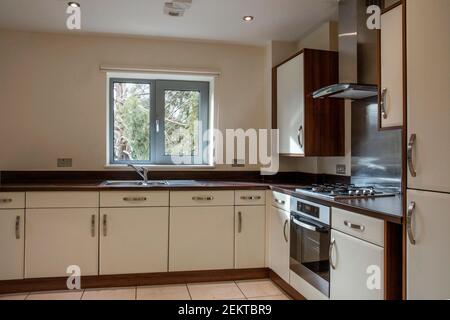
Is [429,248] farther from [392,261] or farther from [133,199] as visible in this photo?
[133,199]

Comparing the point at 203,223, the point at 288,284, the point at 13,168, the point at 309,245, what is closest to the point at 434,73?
the point at 309,245

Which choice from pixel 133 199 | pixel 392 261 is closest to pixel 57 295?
pixel 133 199

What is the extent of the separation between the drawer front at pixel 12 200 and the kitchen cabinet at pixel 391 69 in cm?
273

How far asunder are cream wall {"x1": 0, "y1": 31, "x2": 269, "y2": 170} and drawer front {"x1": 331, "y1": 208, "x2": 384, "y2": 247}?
226 cm

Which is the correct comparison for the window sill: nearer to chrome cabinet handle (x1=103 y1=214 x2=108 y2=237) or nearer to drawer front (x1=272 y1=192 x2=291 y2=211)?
chrome cabinet handle (x1=103 y1=214 x2=108 y2=237)

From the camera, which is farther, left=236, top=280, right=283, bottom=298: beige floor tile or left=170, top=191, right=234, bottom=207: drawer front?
left=170, top=191, right=234, bottom=207: drawer front

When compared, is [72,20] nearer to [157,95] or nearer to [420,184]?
[157,95]

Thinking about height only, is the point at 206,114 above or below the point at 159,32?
below

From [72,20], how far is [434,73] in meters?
2.86

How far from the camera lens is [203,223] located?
9.92 ft

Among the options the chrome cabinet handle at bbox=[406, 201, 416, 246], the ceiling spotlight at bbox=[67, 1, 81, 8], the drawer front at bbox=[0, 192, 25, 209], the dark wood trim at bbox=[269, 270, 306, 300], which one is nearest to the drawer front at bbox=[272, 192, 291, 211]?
the dark wood trim at bbox=[269, 270, 306, 300]

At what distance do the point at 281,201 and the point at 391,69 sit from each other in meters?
1.35

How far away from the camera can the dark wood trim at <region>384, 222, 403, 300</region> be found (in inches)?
64.2

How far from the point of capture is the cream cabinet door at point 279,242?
9.03 ft
